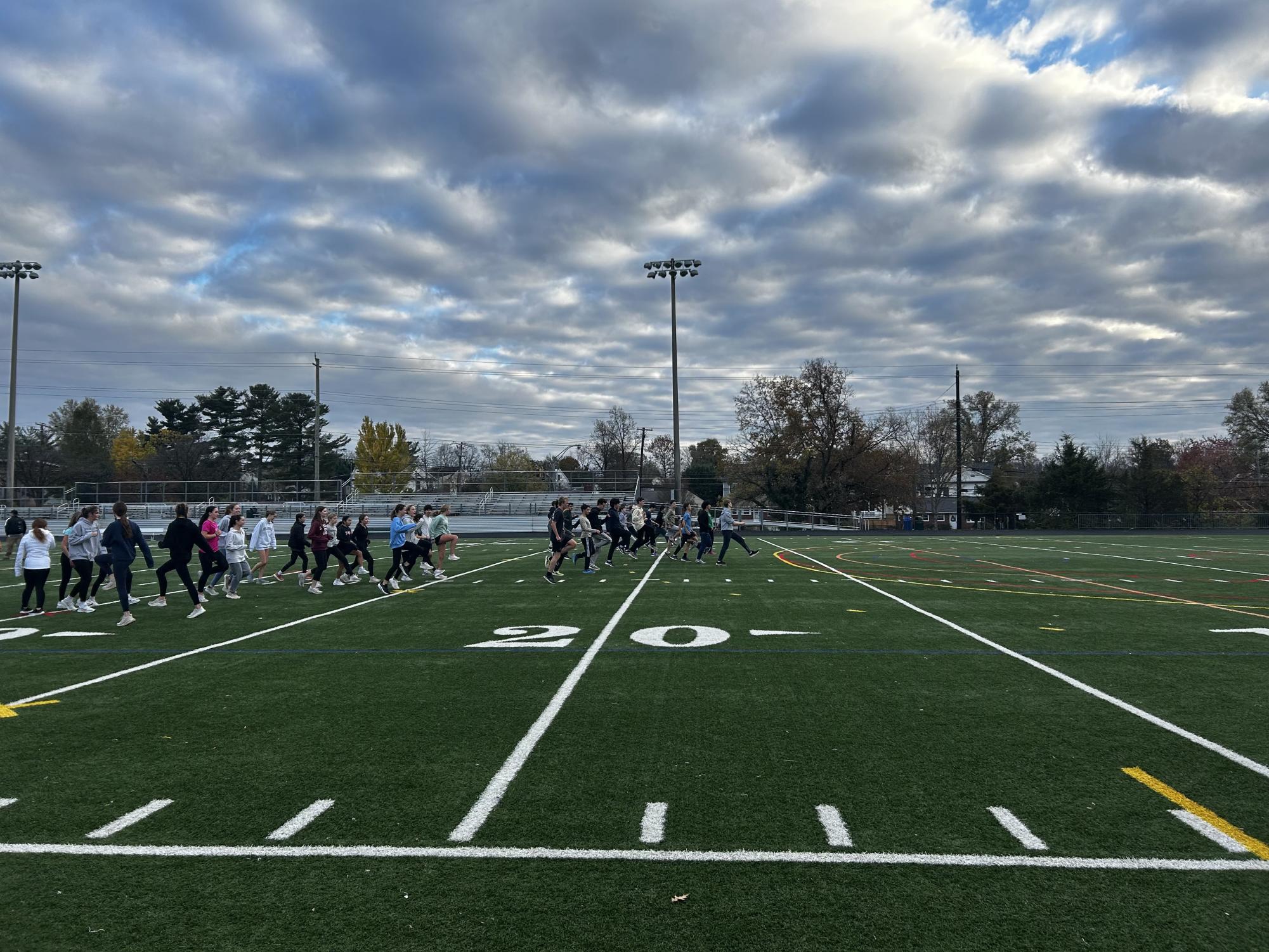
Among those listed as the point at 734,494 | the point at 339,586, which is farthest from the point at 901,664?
the point at 734,494

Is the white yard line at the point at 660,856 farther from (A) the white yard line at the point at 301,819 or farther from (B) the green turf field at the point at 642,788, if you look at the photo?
(A) the white yard line at the point at 301,819

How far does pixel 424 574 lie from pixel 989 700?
49.8 ft

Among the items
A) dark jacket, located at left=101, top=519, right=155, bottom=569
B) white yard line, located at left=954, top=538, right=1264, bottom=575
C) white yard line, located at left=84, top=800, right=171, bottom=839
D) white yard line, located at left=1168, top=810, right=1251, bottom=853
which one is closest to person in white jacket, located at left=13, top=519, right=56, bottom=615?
dark jacket, located at left=101, top=519, right=155, bottom=569

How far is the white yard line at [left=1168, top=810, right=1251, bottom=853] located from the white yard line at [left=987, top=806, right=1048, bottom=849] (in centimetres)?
87

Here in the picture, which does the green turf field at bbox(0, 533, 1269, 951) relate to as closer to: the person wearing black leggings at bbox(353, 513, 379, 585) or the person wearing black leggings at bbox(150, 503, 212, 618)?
the person wearing black leggings at bbox(150, 503, 212, 618)

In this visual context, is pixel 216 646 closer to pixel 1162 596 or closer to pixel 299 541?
pixel 299 541

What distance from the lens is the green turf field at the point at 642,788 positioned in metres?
3.41

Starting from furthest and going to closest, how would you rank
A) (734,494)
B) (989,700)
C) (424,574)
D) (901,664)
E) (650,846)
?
(734,494) → (424,574) → (901,664) → (989,700) → (650,846)

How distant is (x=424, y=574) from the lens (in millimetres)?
19672

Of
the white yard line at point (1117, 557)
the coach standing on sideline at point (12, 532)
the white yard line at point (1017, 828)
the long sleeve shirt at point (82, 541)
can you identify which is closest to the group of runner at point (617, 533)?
the white yard line at point (1117, 557)

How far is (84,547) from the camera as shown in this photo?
43.2 ft

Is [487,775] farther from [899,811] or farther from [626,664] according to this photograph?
[626,664]

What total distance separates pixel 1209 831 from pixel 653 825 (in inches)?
115

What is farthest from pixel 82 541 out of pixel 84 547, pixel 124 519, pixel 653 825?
pixel 653 825
